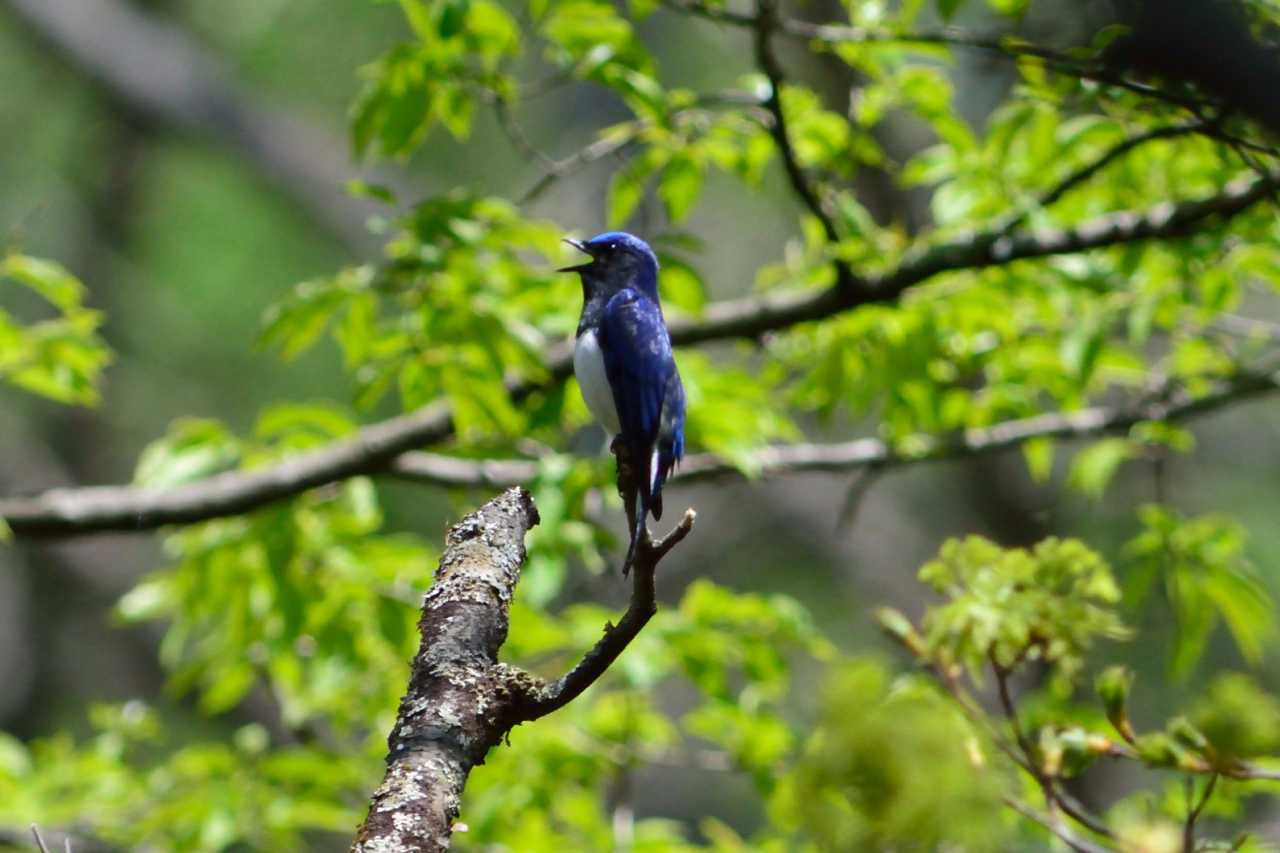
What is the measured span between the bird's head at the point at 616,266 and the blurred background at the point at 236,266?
611 centimetres

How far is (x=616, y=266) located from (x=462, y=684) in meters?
1.59

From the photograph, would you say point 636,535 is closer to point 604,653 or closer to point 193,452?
point 604,653

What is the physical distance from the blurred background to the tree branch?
17.1ft

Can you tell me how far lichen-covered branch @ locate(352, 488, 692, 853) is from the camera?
144cm

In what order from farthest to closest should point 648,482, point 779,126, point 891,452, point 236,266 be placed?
point 236,266 → point 891,452 → point 779,126 → point 648,482

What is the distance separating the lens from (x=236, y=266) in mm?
10945

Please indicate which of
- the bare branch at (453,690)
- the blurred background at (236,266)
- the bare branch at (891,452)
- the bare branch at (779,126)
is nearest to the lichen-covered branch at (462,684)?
the bare branch at (453,690)

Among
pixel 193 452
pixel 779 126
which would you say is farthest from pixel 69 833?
pixel 779 126

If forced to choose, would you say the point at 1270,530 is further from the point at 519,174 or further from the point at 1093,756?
the point at 1093,756

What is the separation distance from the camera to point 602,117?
10.5m

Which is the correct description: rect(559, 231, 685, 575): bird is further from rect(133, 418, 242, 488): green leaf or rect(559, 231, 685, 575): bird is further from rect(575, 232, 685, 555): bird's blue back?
rect(133, 418, 242, 488): green leaf

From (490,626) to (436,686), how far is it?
0.12 metres

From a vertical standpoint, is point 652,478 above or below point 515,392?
below

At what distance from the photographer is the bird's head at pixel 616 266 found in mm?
2986
